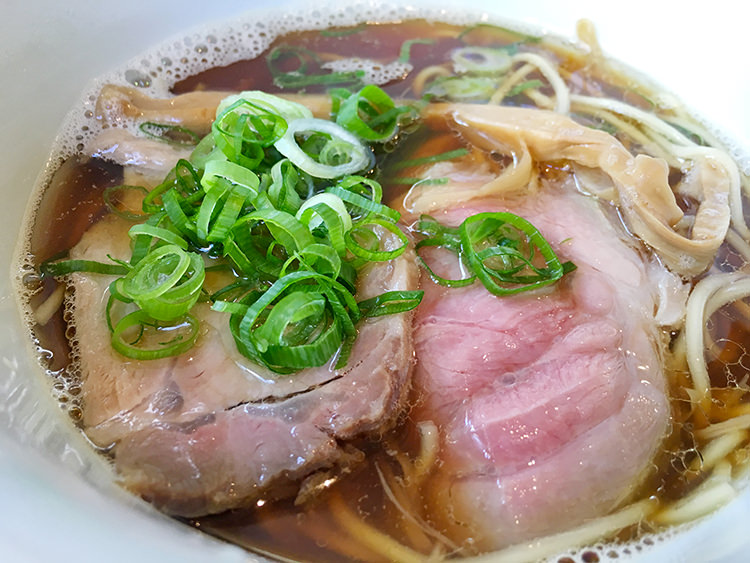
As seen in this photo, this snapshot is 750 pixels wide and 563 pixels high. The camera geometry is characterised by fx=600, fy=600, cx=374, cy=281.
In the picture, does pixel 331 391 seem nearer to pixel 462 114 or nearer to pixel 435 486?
pixel 435 486

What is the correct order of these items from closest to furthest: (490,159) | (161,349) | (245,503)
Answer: (245,503)
(161,349)
(490,159)

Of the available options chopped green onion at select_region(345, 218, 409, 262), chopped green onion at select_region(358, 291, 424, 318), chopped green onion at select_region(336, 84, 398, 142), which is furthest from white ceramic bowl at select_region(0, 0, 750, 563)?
chopped green onion at select_region(336, 84, 398, 142)

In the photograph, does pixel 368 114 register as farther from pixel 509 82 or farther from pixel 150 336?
pixel 150 336

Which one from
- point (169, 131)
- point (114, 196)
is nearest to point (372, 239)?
point (114, 196)

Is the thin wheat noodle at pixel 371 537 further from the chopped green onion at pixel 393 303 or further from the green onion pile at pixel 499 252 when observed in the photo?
the green onion pile at pixel 499 252

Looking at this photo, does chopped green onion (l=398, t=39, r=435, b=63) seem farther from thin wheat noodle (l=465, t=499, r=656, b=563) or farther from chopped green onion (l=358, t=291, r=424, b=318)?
thin wheat noodle (l=465, t=499, r=656, b=563)

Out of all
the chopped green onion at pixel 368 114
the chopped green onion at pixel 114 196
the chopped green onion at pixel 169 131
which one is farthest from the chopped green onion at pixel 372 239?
the chopped green onion at pixel 169 131

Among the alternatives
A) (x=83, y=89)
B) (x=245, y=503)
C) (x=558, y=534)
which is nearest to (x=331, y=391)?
(x=245, y=503)
